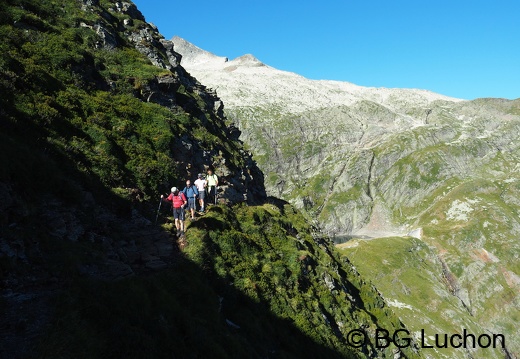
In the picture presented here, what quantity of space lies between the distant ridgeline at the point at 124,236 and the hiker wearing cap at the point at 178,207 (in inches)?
30.4

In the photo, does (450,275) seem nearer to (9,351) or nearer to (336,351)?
(336,351)

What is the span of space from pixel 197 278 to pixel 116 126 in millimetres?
16603

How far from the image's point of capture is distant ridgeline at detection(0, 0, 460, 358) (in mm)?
11555

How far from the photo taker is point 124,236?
19.2m

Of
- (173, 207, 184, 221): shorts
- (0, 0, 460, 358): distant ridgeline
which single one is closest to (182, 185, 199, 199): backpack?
(0, 0, 460, 358): distant ridgeline

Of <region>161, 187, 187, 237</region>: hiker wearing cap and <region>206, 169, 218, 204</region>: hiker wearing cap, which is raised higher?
<region>206, 169, 218, 204</region>: hiker wearing cap

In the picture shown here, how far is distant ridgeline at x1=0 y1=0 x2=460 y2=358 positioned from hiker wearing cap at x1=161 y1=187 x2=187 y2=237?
2.54 feet

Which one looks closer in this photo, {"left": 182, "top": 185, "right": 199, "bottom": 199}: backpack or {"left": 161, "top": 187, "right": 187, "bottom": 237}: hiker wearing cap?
{"left": 161, "top": 187, "right": 187, "bottom": 237}: hiker wearing cap

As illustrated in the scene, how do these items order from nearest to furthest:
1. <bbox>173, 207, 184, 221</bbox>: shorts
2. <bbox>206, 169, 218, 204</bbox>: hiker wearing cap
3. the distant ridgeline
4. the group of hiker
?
the distant ridgeline < the group of hiker < <bbox>173, 207, 184, 221</bbox>: shorts < <bbox>206, 169, 218, 204</bbox>: hiker wearing cap

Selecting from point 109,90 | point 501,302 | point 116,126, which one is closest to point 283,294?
point 116,126

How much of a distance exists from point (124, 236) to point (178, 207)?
415 cm

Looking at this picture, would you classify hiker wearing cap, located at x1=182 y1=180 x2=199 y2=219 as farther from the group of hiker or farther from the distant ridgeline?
the distant ridgeline

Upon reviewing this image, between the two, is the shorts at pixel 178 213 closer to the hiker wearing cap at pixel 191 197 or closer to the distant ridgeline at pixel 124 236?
the distant ridgeline at pixel 124 236

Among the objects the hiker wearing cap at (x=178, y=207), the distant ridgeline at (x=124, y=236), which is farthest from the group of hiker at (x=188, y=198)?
the distant ridgeline at (x=124, y=236)
